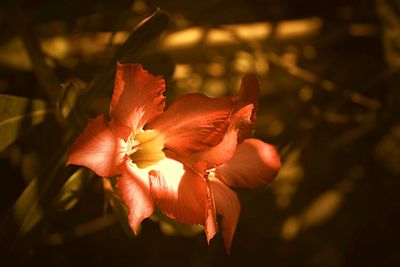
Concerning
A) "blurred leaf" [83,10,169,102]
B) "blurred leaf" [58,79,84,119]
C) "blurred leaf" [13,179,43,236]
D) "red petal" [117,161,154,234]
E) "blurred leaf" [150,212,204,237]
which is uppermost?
"blurred leaf" [83,10,169,102]

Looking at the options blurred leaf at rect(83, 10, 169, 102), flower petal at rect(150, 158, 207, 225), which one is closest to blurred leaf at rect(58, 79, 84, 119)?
blurred leaf at rect(83, 10, 169, 102)

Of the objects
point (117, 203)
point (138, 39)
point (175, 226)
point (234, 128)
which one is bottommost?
point (175, 226)

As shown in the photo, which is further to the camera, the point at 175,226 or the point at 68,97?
the point at 175,226

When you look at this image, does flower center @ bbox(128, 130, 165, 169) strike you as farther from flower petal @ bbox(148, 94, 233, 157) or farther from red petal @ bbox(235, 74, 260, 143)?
red petal @ bbox(235, 74, 260, 143)

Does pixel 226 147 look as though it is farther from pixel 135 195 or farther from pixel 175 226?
pixel 175 226

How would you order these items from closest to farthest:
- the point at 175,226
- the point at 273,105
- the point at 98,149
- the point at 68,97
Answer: the point at 98,149 < the point at 68,97 < the point at 175,226 < the point at 273,105

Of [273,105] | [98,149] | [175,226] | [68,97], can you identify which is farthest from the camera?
[273,105]

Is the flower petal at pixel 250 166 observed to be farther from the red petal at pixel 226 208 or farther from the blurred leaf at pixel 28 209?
the blurred leaf at pixel 28 209

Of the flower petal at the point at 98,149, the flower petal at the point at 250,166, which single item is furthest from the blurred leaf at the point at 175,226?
the flower petal at the point at 98,149

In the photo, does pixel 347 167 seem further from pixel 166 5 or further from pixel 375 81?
pixel 166 5

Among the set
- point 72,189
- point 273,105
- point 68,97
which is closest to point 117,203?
point 72,189
